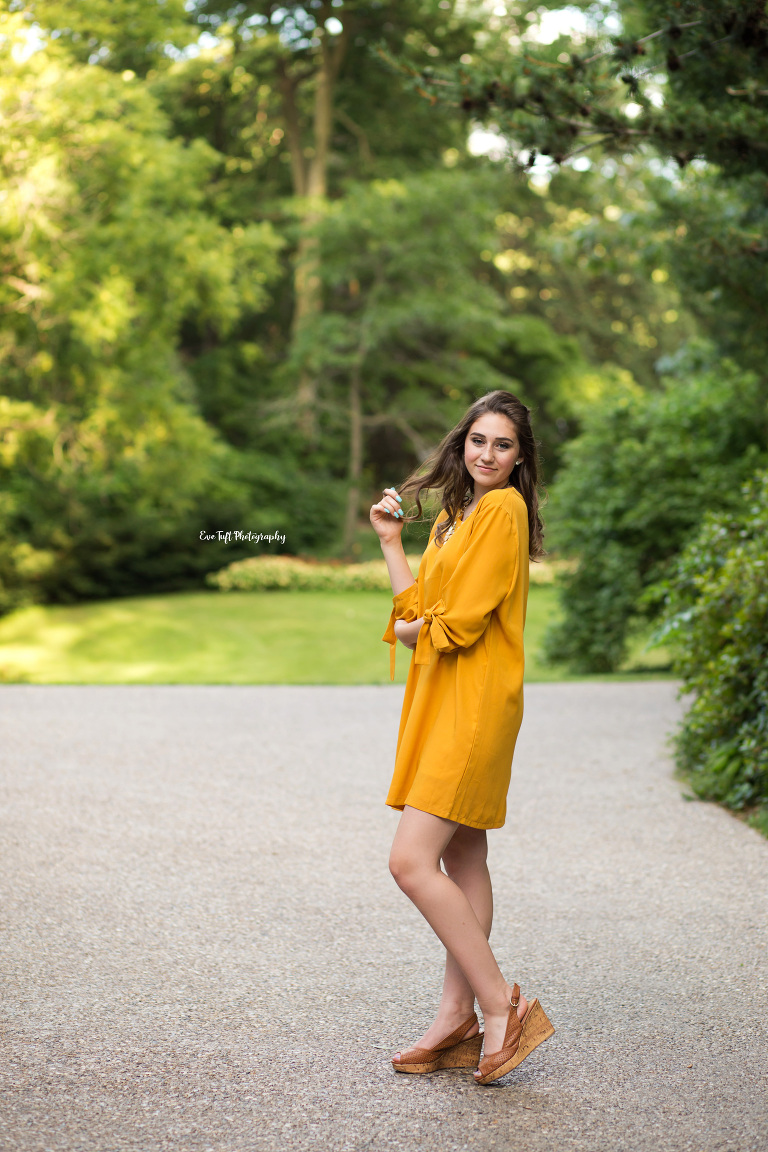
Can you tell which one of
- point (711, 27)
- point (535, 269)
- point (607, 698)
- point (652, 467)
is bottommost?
point (607, 698)

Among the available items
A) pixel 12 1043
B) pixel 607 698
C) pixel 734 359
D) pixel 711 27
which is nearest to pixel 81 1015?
pixel 12 1043

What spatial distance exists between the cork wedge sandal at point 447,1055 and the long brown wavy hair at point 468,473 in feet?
4.47

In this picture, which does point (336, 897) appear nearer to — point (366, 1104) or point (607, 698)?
point (366, 1104)

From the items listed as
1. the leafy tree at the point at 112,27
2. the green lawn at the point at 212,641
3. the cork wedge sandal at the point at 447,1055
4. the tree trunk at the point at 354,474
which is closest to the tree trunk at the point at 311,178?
the tree trunk at the point at 354,474

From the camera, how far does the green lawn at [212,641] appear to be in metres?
13.6

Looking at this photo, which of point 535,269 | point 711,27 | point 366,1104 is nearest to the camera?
point 366,1104

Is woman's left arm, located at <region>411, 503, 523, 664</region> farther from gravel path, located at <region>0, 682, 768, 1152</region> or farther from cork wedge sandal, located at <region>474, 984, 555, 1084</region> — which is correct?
gravel path, located at <region>0, 682, 768, 1152</region>

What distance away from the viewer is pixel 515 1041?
270 cm

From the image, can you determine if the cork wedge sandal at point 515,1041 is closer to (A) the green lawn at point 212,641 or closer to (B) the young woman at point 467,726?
(B) the young woman at point 467,726

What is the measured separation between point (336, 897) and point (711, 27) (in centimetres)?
420

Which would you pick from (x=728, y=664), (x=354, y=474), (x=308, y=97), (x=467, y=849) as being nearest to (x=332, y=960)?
(x=467, y=849)

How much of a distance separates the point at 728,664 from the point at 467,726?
3474 mm

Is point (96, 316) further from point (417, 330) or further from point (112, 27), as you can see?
point (417, 330)

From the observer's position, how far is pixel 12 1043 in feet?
9.57
